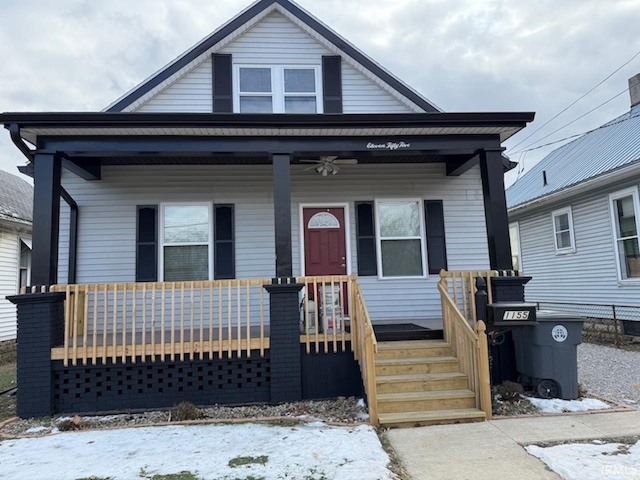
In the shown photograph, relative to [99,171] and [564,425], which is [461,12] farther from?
[564,425]

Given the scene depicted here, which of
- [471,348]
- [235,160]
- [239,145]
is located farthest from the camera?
[235,160]

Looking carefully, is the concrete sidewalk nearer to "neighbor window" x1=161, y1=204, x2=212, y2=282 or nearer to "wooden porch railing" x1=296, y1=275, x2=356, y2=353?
"wooden porch railing" x1=296, y1=275, x2=356, y2=353

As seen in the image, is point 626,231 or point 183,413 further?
point 626,231

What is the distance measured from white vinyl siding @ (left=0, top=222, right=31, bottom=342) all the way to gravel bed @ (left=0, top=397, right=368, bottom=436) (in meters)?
6.59

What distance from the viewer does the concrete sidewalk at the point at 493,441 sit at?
3012mm

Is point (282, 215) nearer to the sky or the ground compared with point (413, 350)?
nearer to the sky

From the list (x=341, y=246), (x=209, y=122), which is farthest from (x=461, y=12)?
(x=209, y=122)

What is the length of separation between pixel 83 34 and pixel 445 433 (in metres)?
12.6

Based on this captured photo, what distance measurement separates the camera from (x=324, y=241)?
23.2 feet

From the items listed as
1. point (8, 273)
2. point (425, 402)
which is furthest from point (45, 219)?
point (8, 273)

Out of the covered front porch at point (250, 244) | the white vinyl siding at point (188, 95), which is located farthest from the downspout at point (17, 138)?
the white vinyl siding at point (188, 95)

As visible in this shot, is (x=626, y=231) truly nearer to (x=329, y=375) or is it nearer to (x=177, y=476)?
(x=329, y=375)

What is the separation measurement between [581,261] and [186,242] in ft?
30.5

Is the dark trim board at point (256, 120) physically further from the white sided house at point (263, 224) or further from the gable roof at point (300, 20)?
the gable roof at point (300, 20)
